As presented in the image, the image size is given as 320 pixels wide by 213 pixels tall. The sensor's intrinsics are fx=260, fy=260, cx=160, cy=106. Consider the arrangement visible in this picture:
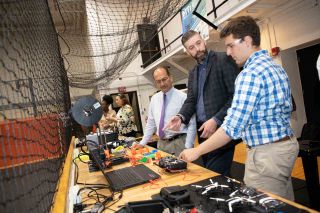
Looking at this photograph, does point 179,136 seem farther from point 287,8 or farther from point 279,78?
point 287,8

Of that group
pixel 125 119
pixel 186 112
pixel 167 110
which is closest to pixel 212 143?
pixel 186 112

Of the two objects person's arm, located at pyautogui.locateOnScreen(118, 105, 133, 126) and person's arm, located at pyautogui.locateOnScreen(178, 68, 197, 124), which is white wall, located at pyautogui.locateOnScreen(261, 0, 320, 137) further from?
person's arm, located at pyautogui.locateOnScreen(178, 68, 197, 124)

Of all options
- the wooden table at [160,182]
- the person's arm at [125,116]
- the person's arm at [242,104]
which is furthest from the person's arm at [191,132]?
the person's arm at [125,116]

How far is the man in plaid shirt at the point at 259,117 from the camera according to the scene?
44.8 inches

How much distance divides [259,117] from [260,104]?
65mm

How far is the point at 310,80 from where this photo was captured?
534cm

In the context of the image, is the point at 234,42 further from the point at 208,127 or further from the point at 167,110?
the point at 167,110

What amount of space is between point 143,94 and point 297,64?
5.84 m

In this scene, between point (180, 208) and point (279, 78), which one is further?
point (279, 78)

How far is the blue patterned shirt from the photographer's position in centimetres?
113

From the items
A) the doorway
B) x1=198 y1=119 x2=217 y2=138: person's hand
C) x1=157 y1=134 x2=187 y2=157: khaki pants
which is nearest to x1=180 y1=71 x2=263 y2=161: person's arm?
x1=198 y1=119 x2=217 y2=138: person's hand

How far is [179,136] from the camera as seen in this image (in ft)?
7.73

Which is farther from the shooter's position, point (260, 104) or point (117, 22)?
point (117, 22)

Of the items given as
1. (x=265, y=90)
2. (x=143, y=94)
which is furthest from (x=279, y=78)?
(x=143, y=94)
